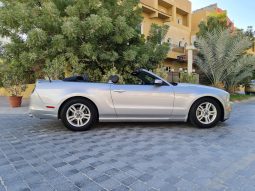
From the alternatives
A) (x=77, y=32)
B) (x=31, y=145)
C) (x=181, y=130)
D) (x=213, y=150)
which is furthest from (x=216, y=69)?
(x=31, y=145)

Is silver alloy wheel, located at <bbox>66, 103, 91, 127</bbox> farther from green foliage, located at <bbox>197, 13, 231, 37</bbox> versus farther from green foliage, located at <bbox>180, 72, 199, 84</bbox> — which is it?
green foliage, located at <bbox>197, 13, 231, 37</bbox>

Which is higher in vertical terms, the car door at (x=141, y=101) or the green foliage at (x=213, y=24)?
the green foliage at (x=213, y=24)

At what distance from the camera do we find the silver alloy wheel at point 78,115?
553cm

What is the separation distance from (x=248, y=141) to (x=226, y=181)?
2167 mm

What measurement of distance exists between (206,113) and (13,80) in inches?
318

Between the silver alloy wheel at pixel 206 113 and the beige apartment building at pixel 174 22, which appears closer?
the silver alloy wheel at pixel 206 113

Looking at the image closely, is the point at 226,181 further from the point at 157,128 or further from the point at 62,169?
the point at 157,128

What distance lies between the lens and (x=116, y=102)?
5.59m

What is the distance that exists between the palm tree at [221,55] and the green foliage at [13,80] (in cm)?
969

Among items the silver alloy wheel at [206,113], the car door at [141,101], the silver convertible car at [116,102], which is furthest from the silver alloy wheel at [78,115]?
the silver alloy wheel at [206,113]

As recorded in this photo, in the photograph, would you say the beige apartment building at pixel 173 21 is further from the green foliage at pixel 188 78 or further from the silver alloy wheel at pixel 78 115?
the silver alloy wheel at pixel 78 115

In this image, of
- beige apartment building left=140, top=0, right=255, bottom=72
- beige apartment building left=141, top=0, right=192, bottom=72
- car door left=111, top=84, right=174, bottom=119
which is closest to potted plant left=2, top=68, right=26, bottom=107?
car door left=111, top=84, right=174, bottom=119

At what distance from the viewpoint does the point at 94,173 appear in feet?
10.4

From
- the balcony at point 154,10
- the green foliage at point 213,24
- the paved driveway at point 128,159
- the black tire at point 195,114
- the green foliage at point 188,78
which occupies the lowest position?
the paved driveway at point 128,159
